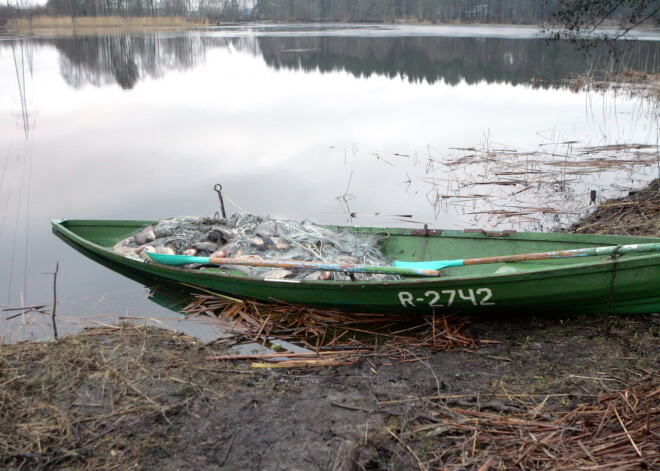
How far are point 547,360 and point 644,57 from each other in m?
23.2

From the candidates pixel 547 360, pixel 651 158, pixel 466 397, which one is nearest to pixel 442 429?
pixel 466 397

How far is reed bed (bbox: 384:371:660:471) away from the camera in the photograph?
10.4 feet

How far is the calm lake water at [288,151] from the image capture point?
29.1 ft

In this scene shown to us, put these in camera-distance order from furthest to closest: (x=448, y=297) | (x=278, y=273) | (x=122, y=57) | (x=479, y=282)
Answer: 1. (x=122, y=57)
2. (x=278, y=273)
3. (x=448, y=297)
4. (x=479, y=282)

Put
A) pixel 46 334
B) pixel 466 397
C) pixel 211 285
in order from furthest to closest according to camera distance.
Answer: pixel 211 285
pixel 46 334
pixel 466 397

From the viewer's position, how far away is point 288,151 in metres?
13.7

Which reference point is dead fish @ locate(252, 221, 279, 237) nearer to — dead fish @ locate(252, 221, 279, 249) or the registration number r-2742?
dead fish @ locate(252, 221, 279, 249)

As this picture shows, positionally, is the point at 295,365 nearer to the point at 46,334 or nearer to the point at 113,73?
the point at 46,334

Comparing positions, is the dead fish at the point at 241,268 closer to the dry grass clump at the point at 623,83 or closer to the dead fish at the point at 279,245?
the dead fish at the point at 279,245

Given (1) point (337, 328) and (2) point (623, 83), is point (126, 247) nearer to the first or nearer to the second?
(1) point (337, 328)

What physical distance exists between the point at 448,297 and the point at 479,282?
33 centimetres

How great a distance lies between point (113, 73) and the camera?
2498 centimetres

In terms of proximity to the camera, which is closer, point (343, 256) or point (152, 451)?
point (152, 451)

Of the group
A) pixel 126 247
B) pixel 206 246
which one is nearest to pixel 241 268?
pixel 206 246
